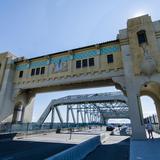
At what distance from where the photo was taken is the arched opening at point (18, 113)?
975 inches

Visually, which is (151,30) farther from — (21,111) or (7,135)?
(21,111)

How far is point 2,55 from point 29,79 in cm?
765

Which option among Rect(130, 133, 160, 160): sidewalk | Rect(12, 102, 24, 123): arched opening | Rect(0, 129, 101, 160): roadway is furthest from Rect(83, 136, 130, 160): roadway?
Rect(12, 102, 24, 123): arched opening

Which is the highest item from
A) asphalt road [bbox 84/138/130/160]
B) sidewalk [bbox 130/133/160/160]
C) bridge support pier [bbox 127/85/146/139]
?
bridge support pier [bbox 127/85/146/139]

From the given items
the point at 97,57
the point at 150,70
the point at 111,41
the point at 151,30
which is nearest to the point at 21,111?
the point at 97,57

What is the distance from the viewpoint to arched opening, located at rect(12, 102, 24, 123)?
24.8m

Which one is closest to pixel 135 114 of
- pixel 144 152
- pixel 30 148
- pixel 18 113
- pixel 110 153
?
pixel 110 153

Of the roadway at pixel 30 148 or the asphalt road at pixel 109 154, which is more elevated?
the roadway at pixel 30 148

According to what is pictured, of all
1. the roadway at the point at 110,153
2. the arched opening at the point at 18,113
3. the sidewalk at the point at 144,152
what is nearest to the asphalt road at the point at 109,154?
the roadway at the point at 110,153

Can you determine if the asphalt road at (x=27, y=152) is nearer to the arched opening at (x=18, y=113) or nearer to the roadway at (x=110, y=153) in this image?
the roadway at (x=110, y=153)

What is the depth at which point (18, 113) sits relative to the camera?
25484mm

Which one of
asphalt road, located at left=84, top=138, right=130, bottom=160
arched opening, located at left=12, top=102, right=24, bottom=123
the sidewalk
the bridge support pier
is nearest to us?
the sidewalk

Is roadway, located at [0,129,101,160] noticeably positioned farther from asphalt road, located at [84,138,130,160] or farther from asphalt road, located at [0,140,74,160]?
asphalt road, located at [84,138,130,160]

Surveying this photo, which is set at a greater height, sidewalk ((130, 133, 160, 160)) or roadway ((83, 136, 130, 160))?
sidewalk ((130, 133, 160, 160))
